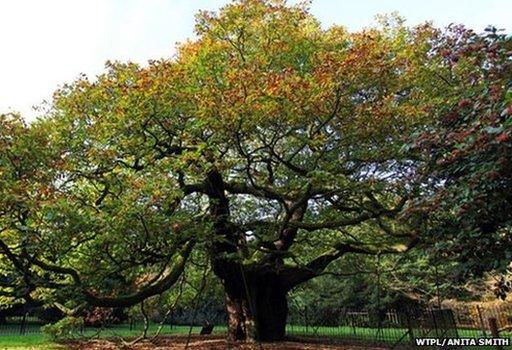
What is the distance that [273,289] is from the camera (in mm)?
13055

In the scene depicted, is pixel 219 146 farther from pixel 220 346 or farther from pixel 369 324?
pixel 369 324

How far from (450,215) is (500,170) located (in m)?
1.29

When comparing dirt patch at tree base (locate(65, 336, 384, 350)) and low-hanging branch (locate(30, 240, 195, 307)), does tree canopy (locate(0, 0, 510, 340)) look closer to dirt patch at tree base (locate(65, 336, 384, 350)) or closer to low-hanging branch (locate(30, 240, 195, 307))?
low-hanging branch (locate(30, 240, 195, 307))

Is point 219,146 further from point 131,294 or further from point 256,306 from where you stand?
point 256,306

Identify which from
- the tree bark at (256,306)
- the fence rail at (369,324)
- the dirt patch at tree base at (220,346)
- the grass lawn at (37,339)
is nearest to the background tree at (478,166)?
the fence rail at (369,324)

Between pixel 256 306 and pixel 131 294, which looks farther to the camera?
pixel 256 306

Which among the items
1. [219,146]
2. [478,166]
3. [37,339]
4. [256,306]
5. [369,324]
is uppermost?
[219,146]

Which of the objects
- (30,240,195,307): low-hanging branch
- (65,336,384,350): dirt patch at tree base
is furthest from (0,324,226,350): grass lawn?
(30,240,195,307): low-hanging branch

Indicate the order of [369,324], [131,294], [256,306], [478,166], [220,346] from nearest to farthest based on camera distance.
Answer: [478,166]
[131,294]
[220,346]
[256,306]
[369,324]

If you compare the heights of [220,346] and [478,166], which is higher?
[478,166]

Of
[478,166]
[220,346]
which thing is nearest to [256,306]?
[220,346]

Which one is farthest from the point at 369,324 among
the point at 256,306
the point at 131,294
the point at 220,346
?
the point at 131,294

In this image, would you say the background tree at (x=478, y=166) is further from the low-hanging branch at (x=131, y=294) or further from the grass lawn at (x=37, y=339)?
the grass lawn at (x=37, y=339)

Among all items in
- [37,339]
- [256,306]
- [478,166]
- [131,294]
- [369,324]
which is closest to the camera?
[478,166]
